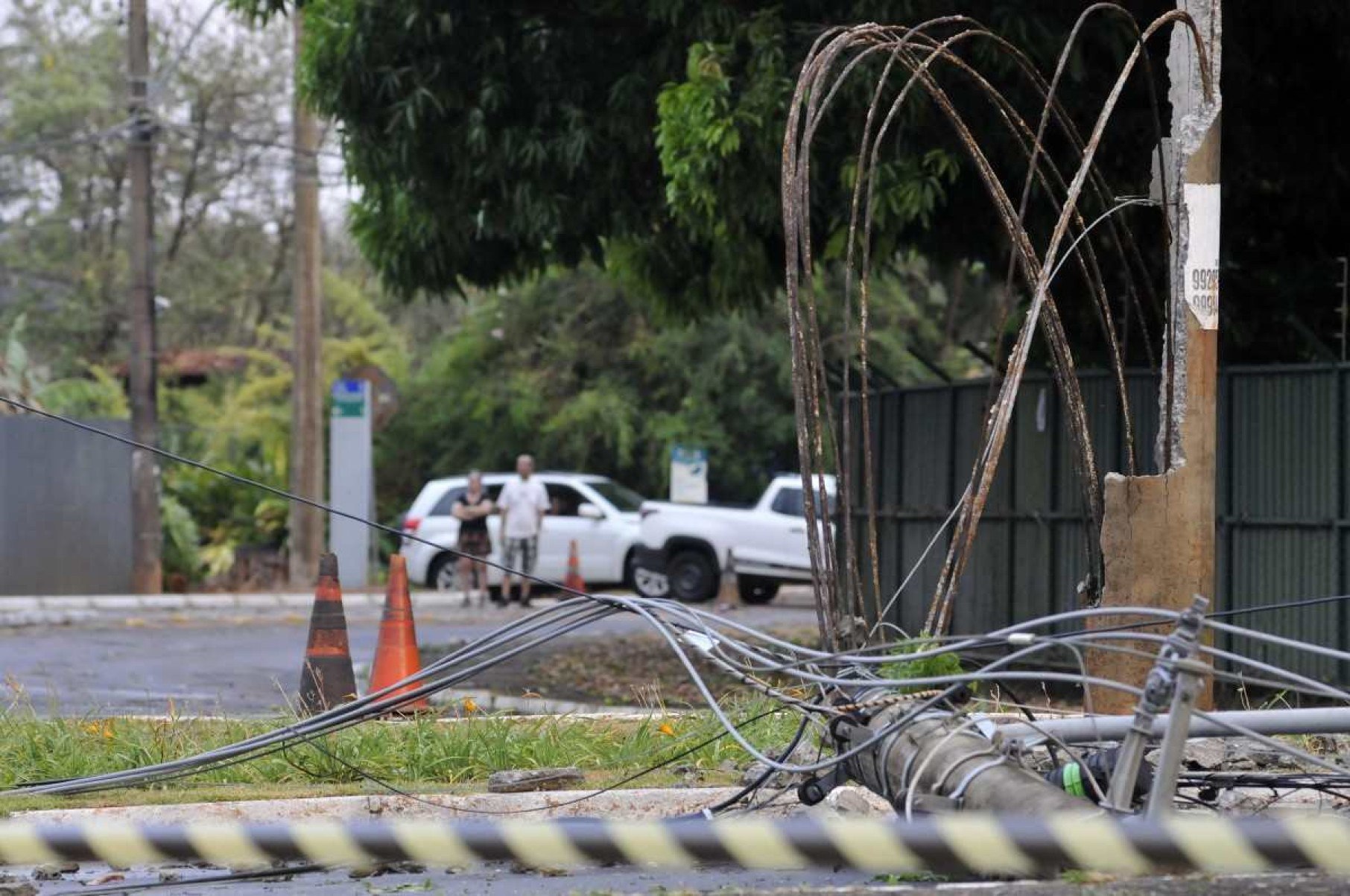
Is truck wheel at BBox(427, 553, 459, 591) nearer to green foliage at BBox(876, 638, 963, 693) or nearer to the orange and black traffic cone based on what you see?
the orange and black traffic cone

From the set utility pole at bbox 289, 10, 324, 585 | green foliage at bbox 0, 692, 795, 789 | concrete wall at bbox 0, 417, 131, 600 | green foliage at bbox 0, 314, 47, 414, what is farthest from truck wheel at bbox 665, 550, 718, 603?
green foliage at bbox 0, 692, 795, 789

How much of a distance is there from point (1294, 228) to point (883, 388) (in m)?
3.62

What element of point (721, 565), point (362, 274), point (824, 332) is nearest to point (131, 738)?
point (721, 565)

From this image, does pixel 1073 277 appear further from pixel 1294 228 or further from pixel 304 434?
pixel 304 434

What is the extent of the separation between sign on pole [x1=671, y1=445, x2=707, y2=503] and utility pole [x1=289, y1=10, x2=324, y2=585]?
4.86 meters

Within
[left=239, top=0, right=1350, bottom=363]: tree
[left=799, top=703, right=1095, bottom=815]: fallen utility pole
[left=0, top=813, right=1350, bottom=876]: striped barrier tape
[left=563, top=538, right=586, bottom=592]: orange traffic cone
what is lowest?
[left=563, top=538, right=586, bottom=592]: orange traffic cone

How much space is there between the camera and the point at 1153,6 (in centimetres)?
1159

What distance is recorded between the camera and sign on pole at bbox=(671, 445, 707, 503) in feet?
79.9

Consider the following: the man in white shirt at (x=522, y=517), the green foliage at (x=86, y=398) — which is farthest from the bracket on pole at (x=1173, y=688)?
the green foliage at (x=86, y=398)

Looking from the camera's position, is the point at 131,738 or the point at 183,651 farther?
the point at 183,651

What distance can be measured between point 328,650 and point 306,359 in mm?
14662

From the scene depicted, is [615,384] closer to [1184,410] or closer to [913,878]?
[1184,410]

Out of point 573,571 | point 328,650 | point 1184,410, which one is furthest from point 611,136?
point 573,571

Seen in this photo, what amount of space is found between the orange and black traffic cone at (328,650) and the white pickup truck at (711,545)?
42.3 ft
